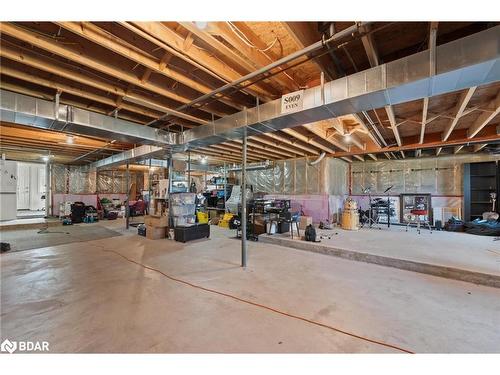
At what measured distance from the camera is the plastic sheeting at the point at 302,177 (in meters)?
6.98

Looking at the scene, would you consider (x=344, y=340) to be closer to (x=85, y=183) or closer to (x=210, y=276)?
(x=210, y=276)

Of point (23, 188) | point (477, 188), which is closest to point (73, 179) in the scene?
point (23, 188)

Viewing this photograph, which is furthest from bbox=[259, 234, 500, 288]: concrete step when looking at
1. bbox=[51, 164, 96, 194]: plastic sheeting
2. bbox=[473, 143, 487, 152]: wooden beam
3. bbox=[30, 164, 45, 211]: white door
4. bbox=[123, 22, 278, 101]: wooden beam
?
bbox=[30, 164, 45, 211]: white door

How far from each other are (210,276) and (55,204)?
33.5ft

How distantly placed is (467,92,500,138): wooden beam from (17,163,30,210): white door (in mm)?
16493

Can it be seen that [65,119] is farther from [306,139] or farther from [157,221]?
[306,139]

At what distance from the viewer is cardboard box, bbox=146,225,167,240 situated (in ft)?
17.9

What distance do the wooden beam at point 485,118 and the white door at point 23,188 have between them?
1649 cm

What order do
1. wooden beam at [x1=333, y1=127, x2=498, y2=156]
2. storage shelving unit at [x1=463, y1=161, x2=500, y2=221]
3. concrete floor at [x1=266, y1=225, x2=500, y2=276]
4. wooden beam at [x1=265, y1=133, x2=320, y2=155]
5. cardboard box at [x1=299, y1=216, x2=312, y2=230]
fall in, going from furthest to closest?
storage shelving unit at [x1=463, y1=161, x2=500, y2=221]
cardboard box at [x1=299, y1=216, x2=312, y2=230]
wooden beam at [x1=265, y1=133, x2=320, y2=155]
wooden beam at [x1=333, y1=127, x2=498, y2=156]
concrete floor at [x1=266, y1=225, x2=500, y2=276]

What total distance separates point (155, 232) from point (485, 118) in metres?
7.15

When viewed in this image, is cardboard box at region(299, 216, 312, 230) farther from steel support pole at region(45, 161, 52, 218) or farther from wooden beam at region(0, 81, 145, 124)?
steel support pole at region(45, 161, 52, 218)

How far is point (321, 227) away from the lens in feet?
21.3

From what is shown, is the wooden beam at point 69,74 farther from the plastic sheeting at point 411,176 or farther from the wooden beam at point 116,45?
the plastic sheeting at point 411,176
